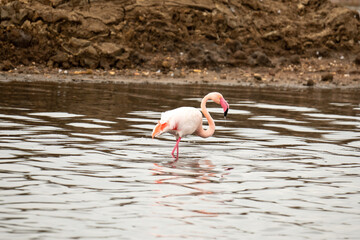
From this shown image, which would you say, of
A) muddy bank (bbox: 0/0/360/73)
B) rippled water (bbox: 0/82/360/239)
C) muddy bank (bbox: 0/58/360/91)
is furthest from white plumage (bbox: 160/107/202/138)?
muddy bank (bbox: 0/0/360/73)

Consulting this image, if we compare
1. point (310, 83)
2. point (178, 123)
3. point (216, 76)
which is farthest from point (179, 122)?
point (216, 76)

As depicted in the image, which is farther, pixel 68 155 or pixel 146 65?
pixel 146 65

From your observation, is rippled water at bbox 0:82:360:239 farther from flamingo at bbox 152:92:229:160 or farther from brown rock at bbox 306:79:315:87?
brown rock at bbox 306:79:315:87

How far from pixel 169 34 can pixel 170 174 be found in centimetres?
1791

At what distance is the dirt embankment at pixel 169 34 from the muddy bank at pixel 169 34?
0.11 feet

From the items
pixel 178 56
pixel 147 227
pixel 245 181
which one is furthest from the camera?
pixel 178 56

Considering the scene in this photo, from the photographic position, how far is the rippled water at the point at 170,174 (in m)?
7.01

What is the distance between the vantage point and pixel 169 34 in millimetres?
27016

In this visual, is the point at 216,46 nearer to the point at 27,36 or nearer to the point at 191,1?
the point at 191,1

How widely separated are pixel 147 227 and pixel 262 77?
17927 millimetres

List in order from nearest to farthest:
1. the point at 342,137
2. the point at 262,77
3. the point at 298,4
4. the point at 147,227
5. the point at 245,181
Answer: the point at 147,227, the point at 245,181, the point at 342,137, the point at 262,77, the point at 298,4

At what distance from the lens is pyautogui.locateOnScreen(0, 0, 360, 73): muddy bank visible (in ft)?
81.7

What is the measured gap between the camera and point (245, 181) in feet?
30.0

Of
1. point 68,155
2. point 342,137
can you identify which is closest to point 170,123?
point 68,155
